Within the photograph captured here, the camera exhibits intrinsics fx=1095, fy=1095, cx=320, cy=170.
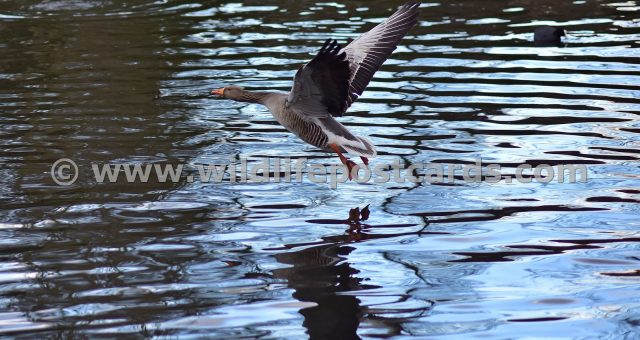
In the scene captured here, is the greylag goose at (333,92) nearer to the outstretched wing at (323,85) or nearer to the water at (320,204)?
the outstretched wing at (323,85)

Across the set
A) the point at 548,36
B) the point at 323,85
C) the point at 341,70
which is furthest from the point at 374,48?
the point at 548,36

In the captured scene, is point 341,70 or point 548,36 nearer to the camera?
point 341,70

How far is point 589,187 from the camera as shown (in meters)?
8.03

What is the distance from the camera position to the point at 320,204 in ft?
25.9

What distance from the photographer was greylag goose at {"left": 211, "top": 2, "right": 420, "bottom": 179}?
780 centimetres

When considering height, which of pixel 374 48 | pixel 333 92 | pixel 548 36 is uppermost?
pixel 374 48

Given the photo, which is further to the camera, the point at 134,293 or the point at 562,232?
the point at 562,232

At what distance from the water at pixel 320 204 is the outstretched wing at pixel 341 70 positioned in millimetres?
639

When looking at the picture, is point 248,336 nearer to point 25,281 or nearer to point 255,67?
point 25,281

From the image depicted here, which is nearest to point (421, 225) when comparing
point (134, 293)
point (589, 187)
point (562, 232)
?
point (562, 232)

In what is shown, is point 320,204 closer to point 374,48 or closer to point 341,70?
point 341,70

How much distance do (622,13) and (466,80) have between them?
493cm

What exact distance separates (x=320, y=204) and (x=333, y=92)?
87 centimetres

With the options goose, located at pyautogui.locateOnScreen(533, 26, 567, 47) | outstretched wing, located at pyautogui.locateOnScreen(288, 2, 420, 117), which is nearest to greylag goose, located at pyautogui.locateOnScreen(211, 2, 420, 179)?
outstretched wing, located at pyautogui.locateOnScreen(288, 2, 420, 117)
